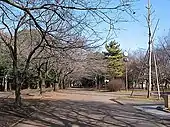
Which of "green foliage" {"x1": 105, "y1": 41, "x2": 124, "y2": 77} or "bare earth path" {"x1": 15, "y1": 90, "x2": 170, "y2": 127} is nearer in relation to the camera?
"bare earth path" {"x1": 15, "y1": 90, "x2": 170, "y2": 127}

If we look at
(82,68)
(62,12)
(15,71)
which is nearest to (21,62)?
(15,71)

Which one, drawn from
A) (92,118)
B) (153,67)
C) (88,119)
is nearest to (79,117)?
(92,118)

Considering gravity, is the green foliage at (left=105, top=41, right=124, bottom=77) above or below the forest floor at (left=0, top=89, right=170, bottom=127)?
above

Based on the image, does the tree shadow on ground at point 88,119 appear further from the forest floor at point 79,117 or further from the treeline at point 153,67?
the treeline at point 153,67

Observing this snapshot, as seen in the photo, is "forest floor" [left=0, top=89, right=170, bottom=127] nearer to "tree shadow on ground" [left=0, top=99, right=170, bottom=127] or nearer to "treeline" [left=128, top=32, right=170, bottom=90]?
"tree shadow on ground" [left=0, top=99, right=170, bottom=127]

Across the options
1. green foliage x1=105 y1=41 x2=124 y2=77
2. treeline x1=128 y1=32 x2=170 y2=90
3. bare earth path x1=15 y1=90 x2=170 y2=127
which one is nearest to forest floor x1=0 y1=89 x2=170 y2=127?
bare earth path x1=15 y1=90 x2=170 y2=127

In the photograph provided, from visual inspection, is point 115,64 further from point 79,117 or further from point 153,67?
point 79,117

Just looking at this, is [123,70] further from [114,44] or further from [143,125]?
[143,125]

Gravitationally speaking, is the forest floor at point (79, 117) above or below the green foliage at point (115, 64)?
below

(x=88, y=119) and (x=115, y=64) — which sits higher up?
(x=115, y=64)

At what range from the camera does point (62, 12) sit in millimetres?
10516

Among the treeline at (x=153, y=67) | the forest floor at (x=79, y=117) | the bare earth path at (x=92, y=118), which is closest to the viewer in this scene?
the bare earth path at (x=92, y=118)

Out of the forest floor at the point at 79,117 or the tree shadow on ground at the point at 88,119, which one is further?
the forest floor at the point at 79,117

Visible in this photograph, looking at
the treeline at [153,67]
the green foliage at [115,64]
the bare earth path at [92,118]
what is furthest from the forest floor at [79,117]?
the green foliage at [115,64]
